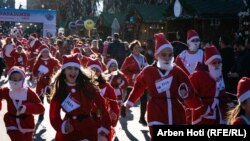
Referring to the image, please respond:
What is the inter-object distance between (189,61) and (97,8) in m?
64.8

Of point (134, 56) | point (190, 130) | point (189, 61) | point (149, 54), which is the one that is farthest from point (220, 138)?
point (149, 54)

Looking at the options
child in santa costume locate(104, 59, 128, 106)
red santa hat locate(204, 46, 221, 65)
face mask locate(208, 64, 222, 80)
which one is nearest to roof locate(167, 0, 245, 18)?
child in santa costume locate(104, 59, 128, 106)

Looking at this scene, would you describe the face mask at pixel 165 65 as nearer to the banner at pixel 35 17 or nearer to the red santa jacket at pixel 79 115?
the red santa jacket at pixel 79 115

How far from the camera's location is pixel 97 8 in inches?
2945

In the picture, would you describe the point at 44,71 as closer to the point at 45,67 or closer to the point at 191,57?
the point at 45,67

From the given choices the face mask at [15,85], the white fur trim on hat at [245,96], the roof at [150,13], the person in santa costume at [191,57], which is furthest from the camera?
the roof at [150,13]

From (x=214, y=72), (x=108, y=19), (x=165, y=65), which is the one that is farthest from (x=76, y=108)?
(x=108, y=19)

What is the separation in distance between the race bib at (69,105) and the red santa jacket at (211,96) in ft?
7.36

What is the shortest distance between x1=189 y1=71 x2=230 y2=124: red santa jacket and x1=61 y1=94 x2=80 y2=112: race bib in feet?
7.36

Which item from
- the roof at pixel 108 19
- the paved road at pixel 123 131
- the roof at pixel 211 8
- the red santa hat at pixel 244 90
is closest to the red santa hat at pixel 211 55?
the red santa hat at pixel 244 90

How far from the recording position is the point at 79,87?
636 centimetres

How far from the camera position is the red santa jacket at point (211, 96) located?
25.8ft

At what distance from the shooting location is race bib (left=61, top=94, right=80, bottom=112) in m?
6.21

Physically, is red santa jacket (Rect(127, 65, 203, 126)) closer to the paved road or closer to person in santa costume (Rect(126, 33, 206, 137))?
person in santa costume (Rect(126, 33, 206, 137))
